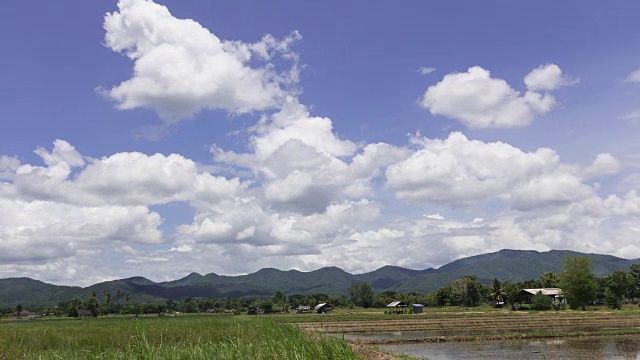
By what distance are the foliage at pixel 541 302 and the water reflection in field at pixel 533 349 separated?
59338 millimetres

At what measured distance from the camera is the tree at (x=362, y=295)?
17562 centimetres

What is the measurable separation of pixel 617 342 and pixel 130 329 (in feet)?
119

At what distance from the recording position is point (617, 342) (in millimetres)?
37531

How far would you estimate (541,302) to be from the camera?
9725cm

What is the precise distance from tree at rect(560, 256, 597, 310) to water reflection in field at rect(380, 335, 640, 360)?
58592 mm

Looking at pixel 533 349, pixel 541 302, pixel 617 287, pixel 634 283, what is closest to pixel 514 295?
pixel 541 302

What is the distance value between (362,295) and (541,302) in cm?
9052

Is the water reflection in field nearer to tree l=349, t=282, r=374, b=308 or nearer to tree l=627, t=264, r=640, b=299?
tree l=627, t=264, r=640, b=299

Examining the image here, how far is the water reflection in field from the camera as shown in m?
30.6

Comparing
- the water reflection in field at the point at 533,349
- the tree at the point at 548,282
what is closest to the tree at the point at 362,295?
the tree at the point at 548,282

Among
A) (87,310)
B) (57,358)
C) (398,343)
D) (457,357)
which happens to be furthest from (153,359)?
(87,310)

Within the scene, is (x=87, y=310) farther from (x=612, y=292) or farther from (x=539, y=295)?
(x=612, y=292)

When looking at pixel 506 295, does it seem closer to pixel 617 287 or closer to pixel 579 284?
pixel 579 284

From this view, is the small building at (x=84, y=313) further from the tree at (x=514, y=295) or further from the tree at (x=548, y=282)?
the tree at (x=548, y=282)
